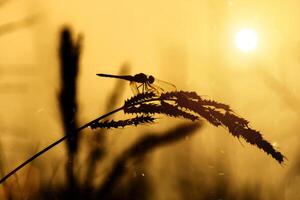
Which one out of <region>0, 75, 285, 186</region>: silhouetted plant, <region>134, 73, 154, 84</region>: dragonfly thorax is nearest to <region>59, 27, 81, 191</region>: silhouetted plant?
<region>134, 73, 154, 84</region>: dragonfly thorax

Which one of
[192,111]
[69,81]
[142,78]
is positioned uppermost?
[69,81]

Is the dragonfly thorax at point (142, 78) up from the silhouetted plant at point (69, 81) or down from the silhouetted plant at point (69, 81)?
down

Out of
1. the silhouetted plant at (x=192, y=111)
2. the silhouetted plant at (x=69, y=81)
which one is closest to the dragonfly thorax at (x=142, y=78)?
the silhouetted plant at (x=192, y=111)

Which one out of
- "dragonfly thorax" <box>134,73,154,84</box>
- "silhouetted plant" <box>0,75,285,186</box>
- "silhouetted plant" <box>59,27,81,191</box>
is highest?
"silhouetted plant" <box>59,27,81,191</box>

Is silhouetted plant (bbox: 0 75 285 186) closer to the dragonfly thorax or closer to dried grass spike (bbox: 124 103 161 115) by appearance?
dried grass spike (bbox: 124 103 161 115)

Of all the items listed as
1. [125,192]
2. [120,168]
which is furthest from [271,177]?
[120,168]

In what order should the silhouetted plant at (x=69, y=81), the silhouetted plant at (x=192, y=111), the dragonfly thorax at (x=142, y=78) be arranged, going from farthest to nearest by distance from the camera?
the silhouetted plant at (x=69, y=81) → the dragonfly thorax at (x=142, y=78) → the silhouetted plant at (x=192, y=111)

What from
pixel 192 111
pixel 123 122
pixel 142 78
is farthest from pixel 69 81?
pixel 192 111

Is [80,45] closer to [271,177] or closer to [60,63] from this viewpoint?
[60,63]

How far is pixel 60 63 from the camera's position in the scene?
1479mm

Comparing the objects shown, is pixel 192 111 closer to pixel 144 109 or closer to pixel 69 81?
pixel 144 109

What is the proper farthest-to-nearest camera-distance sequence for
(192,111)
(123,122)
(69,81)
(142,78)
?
(69,81)
(142,78)
(123,122)
(192,111)

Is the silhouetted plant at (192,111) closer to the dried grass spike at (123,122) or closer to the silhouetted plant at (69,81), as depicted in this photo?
the dried grass spike at (123,122)

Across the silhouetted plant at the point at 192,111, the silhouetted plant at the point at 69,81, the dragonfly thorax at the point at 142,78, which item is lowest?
the silhouetted plant at the point at 192,111
